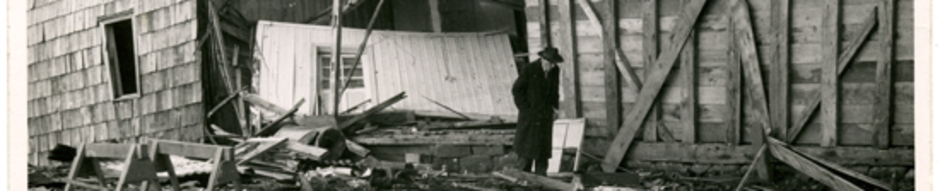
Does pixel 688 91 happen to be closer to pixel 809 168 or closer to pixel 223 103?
pixel 809 168

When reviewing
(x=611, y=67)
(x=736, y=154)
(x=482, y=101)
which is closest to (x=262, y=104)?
(x=482, y=101)

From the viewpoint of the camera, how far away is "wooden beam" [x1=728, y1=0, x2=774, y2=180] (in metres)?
5.37

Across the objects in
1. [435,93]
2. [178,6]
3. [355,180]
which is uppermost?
[178,6]

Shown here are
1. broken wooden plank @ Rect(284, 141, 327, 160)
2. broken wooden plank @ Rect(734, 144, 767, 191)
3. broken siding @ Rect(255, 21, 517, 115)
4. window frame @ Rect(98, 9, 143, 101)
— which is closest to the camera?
broken wooden plank @ Rect(734, 144, 767, 191)

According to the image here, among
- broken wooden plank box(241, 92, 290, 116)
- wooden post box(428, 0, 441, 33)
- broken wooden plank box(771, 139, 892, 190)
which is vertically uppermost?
wooden post box(428, 0, 441, 33)

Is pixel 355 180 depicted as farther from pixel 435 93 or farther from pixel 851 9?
pixel 851 9

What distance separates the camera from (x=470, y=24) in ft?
28.6

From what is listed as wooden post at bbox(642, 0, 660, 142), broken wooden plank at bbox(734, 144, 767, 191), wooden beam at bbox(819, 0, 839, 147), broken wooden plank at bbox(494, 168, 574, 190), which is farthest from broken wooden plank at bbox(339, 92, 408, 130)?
wooden beam at bbox(819, 0, 839, 147)

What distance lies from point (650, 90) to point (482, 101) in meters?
1.97

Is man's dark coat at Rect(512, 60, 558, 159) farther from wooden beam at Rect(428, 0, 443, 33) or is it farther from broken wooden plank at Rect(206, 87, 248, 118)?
wooden beam at Rect(428, 0, 443, 33)

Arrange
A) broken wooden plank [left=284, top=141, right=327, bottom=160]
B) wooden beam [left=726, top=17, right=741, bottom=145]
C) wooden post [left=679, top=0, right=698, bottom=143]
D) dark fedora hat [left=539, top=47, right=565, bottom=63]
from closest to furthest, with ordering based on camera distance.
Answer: wooden beam [left=726, top=17, right=741, bottom=145], wooden post [left=679, top=0, right=698, bottom=143], dark fedora hat [left=539, top=47, right=565, bottom=63], broken wooden plank [left=284, top=141, right=327, bottom=160]

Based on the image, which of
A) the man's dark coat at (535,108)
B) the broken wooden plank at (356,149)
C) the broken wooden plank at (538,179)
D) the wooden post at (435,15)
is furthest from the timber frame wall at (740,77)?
the wooden post at (435,15)

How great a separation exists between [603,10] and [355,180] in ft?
5.26

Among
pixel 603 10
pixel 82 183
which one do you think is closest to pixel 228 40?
pixel 82 183
